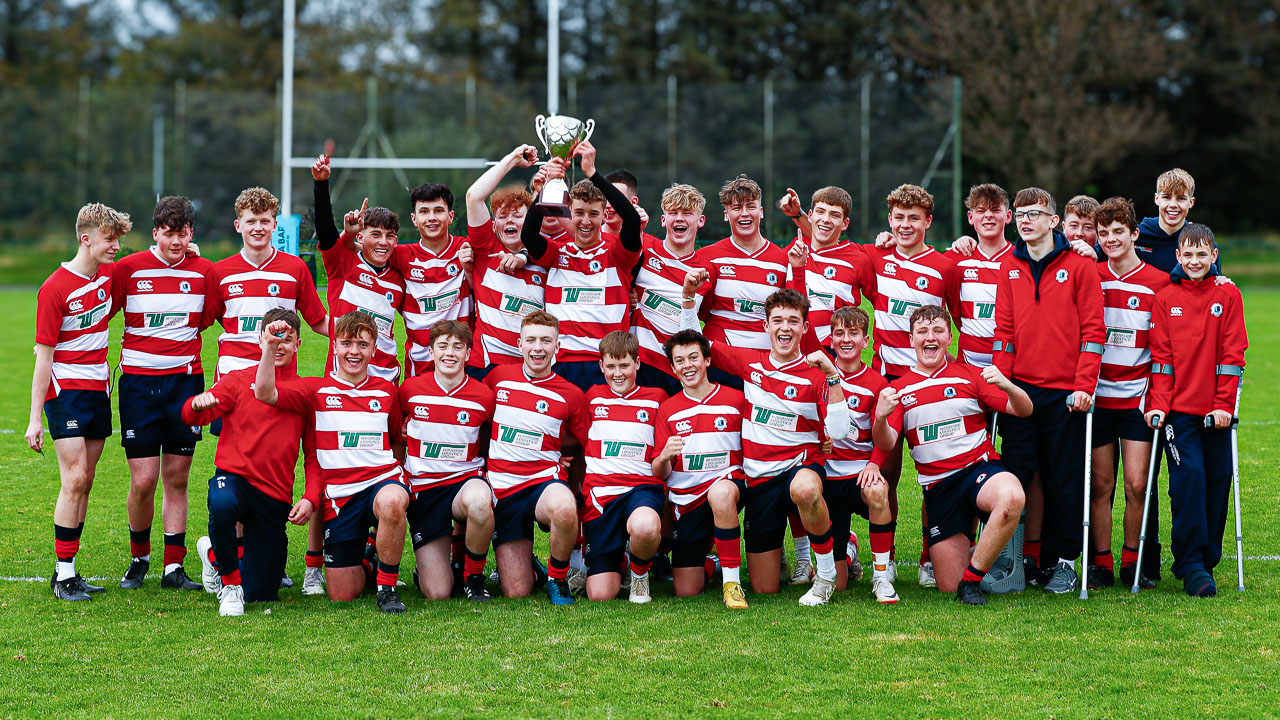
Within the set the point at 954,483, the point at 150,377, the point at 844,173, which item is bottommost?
the point at 954,483

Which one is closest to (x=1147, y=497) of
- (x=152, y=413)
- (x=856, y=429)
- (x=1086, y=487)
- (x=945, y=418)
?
(x=1086, y=487)

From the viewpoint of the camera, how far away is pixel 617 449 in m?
5.63

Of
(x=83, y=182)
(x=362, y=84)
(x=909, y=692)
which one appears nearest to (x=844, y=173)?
(x=362, y=84)

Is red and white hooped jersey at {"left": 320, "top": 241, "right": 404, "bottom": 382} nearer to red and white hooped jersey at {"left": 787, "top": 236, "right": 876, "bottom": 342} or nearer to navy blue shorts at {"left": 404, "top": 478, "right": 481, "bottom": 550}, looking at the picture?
navy blue shorts at {"left": 404, "top": 478, "right": 481, "bottom": 550}

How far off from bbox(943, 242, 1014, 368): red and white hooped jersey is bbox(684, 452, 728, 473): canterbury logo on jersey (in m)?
1.28

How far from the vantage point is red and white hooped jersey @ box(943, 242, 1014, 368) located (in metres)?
5.80

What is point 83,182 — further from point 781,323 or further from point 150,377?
point 781,323

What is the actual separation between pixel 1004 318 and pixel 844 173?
55.2ft

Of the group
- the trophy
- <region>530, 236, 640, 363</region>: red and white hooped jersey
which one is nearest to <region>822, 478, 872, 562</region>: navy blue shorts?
<region>530, 236, 640, 363</region>: red and white hooped jersey

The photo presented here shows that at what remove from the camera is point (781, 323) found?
5523mm

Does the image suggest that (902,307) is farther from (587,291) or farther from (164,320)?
(164,320)

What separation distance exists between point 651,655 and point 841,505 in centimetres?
142

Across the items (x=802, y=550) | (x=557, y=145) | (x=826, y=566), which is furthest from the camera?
(x=802, y=550)

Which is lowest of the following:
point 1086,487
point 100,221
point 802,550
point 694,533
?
point 802,550
